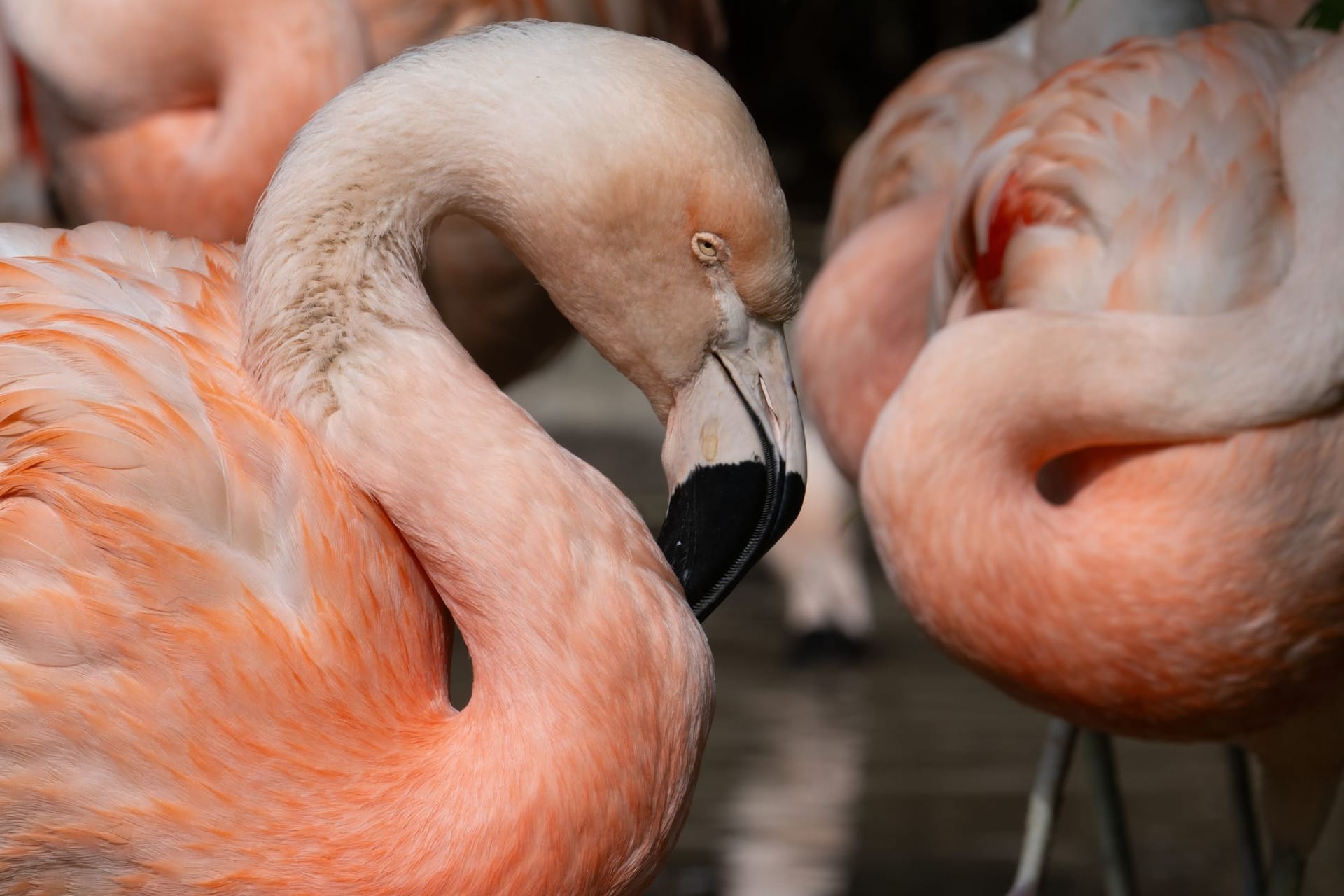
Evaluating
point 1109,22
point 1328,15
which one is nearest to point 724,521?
point 1328,15

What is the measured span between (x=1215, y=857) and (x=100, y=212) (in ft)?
9.42

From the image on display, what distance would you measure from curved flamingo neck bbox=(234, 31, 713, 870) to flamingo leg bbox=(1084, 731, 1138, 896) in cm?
177

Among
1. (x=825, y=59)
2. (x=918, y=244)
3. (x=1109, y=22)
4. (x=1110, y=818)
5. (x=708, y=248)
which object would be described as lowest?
(x=825, y=59)

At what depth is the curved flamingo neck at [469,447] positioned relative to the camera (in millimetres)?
1993

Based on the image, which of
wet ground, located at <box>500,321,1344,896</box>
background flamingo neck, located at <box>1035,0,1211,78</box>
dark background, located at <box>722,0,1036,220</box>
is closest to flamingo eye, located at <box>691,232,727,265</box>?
background flamingo neck, located at <box>1035,0,1211,78</box>

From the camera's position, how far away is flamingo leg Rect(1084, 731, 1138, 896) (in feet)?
11.7

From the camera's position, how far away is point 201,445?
80.4 inches

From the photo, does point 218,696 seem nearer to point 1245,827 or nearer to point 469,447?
point 469,447

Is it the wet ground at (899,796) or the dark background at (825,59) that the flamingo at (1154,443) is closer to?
the wet ground at (899,796)

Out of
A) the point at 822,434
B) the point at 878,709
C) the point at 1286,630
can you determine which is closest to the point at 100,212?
the point at 822,434

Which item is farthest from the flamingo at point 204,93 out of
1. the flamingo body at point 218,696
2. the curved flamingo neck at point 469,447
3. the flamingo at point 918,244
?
the flamingo body at point 218,696

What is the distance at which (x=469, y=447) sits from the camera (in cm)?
208

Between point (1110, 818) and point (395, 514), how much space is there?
207cm

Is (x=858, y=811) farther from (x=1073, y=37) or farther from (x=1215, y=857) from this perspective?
(x=1073, y=37)
